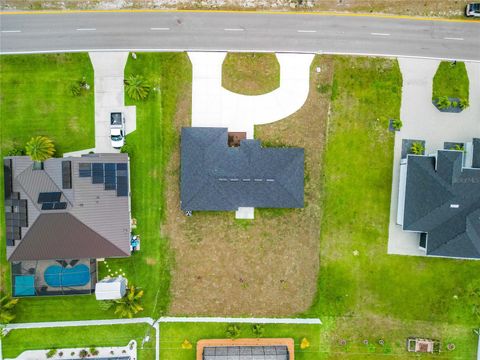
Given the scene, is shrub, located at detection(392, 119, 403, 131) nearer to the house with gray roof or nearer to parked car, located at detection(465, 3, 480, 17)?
parked car, located at detection(465, 3, 480, 17)

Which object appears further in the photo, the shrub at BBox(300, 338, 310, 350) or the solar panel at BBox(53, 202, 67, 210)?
the shrub at BBox(300, 338, 310, 350)

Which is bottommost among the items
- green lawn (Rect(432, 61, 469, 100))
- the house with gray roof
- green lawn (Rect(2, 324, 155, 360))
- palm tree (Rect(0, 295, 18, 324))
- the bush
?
green lawn (Rect(2, 324, 155, 360))

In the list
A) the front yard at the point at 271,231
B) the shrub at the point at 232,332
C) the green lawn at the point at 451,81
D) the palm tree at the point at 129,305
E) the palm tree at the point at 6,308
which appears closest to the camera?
the palm tree at the point at 6,308

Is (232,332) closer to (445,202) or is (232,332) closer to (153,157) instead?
(153,157)

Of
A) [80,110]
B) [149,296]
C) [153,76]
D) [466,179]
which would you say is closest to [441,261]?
[466,179]

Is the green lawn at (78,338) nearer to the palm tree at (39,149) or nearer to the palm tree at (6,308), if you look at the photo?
the palm tree at (6,308)

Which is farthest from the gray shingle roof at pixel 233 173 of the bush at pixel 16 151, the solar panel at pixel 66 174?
the bush at pixel 16 151

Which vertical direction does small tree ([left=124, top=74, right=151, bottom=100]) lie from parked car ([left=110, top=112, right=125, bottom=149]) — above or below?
above

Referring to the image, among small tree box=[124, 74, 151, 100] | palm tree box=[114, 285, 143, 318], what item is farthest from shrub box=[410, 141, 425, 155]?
palm tree box=[114, 285, 143, 318]
